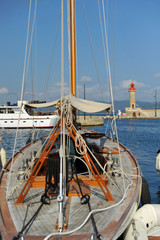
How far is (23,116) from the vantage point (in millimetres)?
42625

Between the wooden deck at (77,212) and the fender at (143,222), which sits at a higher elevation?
the wooden deck at (77,212)

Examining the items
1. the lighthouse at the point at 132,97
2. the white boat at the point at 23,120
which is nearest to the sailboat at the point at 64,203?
the white boat at the point at 23,120

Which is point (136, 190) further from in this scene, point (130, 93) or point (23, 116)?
point (130, 93)

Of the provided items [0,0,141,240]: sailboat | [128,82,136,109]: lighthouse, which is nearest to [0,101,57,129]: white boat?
[0,0,141,240]: sailboat

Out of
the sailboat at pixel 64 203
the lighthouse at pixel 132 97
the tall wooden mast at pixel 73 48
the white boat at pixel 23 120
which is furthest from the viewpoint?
the lighthouse at pixel 132 97

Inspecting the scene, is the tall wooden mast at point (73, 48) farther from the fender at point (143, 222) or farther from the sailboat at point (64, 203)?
the fender at point (143, 222)

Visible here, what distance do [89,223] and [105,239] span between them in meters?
0.55

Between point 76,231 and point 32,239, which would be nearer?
point 32,239

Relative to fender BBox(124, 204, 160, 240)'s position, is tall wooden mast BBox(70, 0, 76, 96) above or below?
above

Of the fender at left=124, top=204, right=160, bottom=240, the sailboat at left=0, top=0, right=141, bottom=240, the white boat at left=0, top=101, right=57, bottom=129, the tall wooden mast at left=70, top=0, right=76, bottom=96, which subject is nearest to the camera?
the sailboat at left=0, top=0, right=141, bottom=240

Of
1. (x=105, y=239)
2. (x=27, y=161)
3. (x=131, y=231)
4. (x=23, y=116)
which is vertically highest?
(x=23, y=116)

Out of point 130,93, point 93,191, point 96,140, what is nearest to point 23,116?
point 96,140

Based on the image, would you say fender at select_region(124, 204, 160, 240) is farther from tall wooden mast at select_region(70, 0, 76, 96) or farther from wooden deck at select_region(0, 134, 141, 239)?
tall wooden mast at select_region(70, 0, 76, 96)

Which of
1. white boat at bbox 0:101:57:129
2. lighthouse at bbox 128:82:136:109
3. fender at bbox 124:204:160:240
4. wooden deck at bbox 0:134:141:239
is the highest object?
lighthouse at bbox 128:82:136:109
